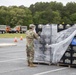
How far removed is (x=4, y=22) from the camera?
109 metres

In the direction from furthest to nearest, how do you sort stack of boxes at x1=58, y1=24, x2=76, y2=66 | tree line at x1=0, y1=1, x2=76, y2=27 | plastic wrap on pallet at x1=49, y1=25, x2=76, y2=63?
tree line at x1=0, y1=1, x2=76, y2=27, plastic wrap on pallet at x1=49, y1=25, x2=76, y2=63, stack of boxes at x1=58, y1=24, x2=76, y2=66

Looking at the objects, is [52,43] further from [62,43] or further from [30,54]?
[30,54]

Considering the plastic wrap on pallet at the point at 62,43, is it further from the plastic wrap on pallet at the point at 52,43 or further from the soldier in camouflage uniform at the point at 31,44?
the soldier in camouflage uniform at the point at 31,44

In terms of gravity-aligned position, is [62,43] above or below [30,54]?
Answer: above

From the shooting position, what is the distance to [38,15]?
122 m

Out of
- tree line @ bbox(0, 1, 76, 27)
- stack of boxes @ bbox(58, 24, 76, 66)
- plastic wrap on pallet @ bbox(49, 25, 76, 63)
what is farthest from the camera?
tree line @ bbox(0, 1, 76, 27)

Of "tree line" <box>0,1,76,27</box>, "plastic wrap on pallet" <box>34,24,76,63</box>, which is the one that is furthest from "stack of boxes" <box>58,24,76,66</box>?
"tree line" <box>0,1,76,27</box>

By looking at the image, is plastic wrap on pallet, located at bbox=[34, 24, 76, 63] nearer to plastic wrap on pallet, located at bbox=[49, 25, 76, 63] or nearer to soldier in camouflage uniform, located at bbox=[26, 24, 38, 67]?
plastic wrap on pallet, located at bbox=[49, 25, 76, 63]

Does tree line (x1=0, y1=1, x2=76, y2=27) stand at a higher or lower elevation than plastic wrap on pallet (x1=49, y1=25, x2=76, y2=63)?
higher

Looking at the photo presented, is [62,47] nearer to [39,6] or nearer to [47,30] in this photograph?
[47,30]

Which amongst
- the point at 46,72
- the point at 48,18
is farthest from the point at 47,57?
the point at 48,18

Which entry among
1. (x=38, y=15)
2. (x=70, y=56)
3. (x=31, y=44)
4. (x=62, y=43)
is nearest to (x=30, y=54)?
(x=31, y=44)

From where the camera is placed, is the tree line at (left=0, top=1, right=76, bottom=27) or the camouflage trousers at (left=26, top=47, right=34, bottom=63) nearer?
the camouflage trousers at (left=26, top=47, right=34, bottom=63)

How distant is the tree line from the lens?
10856 cm
